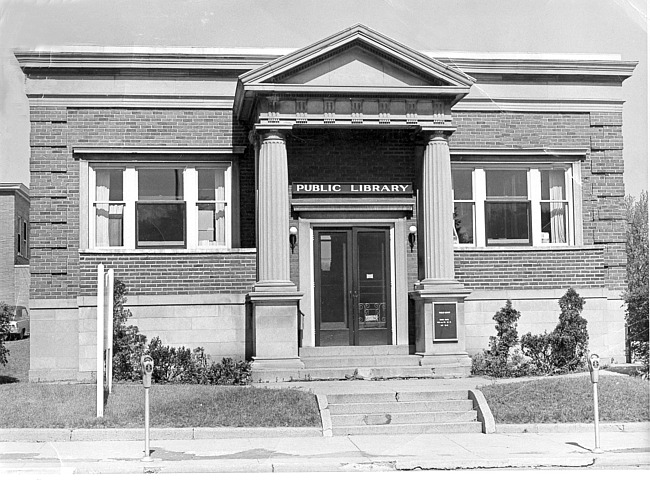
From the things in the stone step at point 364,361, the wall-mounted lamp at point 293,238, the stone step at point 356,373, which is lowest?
the stone step at point 356,373

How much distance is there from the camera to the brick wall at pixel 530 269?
18922 mm

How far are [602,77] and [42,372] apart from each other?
14.8m

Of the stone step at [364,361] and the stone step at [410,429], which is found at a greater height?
the stone step at [364,361]

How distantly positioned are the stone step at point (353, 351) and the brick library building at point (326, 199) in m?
0.05

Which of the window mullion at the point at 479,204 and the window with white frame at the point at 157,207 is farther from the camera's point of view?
the window mullion at the point at 479,204

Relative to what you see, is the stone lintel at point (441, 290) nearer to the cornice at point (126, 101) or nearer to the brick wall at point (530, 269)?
the brick wall at point (530, 269)

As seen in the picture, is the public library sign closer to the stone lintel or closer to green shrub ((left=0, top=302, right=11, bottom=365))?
the stone lintel

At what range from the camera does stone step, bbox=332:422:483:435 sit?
12812 mm

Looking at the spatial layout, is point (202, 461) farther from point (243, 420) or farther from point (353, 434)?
point (353, 434)

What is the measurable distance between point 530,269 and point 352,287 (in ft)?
14.2

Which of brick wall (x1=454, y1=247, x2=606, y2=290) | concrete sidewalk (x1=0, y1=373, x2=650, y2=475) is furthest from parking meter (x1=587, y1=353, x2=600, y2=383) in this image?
brick wall (x1=454, y1=247, x2=606, y2=290)

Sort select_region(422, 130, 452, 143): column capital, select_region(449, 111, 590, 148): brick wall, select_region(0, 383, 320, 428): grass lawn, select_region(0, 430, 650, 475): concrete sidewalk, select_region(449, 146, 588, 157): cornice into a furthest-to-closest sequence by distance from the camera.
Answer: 1. select_region(449, 111, 590, 148): brick wall
2. select_region(449, 146, 588, 157): cornice
3. select_region(422, 130, 452, 143): column capital
4. select_region(0, 383, 320, 428): grass lawn
5. select_region(0, 430, 650, 475): concrete sidewalk

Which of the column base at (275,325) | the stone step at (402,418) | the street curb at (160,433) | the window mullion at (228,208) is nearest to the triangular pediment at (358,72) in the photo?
the window mullion at (228,208)

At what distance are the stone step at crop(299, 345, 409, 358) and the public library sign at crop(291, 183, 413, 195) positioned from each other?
11.3 feet
